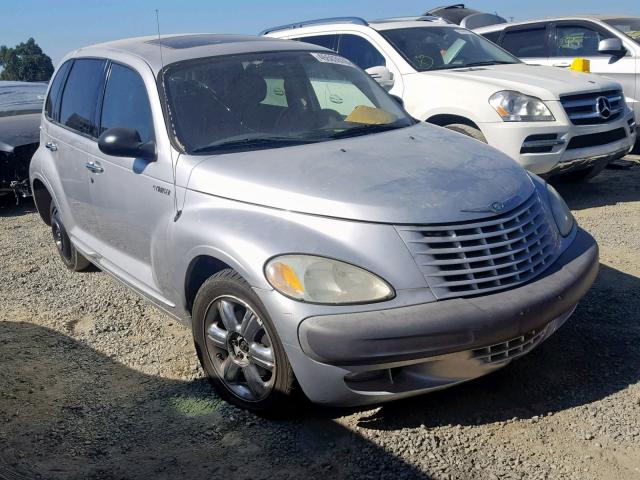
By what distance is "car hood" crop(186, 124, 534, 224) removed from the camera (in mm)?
3152

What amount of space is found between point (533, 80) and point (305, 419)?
4.82 metres

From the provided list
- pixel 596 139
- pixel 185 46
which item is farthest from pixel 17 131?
pixel 596 139

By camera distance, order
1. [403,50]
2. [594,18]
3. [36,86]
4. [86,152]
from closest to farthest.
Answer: [86,152] → [403,50] → [594,18] → [36,86]

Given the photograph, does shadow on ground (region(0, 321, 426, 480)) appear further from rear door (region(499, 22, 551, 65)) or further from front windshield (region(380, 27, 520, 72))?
rear door (region(499, 22, 551, 65))

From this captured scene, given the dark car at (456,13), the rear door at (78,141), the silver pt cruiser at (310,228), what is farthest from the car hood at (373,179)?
the dark car at (456,13)

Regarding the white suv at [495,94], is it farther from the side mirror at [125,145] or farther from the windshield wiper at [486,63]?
the side mirror at [125,145]

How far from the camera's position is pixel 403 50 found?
7801mm

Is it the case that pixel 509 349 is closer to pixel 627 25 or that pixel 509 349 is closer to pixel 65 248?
pixel 65 248

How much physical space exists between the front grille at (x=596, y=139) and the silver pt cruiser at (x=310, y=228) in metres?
2.81

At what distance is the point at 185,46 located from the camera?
14.8 ft

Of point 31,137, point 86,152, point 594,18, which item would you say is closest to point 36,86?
point 31,137

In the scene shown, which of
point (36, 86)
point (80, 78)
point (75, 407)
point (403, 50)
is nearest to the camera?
point (75, 407)

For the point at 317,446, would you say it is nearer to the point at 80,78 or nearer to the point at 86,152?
the point at 86,152

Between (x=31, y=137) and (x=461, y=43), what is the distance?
496 centimetres
